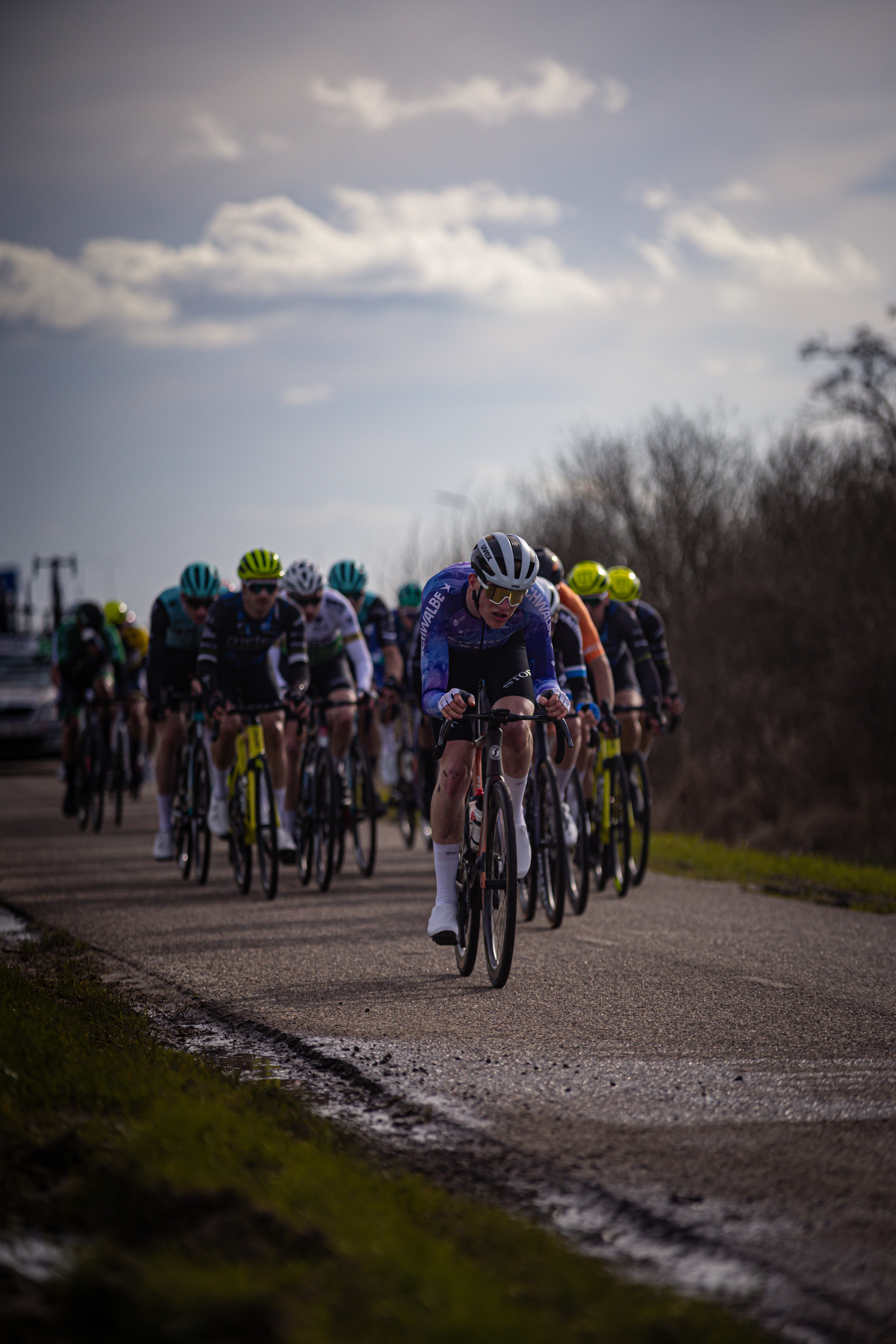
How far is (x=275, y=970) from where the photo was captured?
7.25 metres

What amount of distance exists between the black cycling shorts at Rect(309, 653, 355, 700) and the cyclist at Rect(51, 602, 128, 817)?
16.6ft

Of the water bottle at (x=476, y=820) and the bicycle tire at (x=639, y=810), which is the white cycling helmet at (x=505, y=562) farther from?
the bicycle tire at (x=639, y=810)

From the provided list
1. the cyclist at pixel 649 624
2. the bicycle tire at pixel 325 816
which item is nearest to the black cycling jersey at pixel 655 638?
the cyclist at pixel 649 624

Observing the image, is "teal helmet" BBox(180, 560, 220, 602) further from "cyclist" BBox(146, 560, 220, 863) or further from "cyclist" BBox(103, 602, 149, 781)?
"cyclist" BBox(103, 602, 149, 781)

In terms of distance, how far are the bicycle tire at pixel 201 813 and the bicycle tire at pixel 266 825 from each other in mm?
880

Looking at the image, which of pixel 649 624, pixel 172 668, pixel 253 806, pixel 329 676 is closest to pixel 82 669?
pixel 172 668

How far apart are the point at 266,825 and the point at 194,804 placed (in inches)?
53.4

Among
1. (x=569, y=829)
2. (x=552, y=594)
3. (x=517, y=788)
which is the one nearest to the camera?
(x=517, y=788)

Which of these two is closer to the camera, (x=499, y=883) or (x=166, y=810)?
(x=499, y=883)

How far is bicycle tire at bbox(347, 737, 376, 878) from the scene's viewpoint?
11.3 m

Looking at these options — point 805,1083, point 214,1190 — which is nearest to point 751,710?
point 805,1083

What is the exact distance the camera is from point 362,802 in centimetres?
1155

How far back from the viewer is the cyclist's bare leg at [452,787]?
23.1 ft

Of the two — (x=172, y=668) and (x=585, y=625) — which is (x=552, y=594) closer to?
(x=585, y=625)
